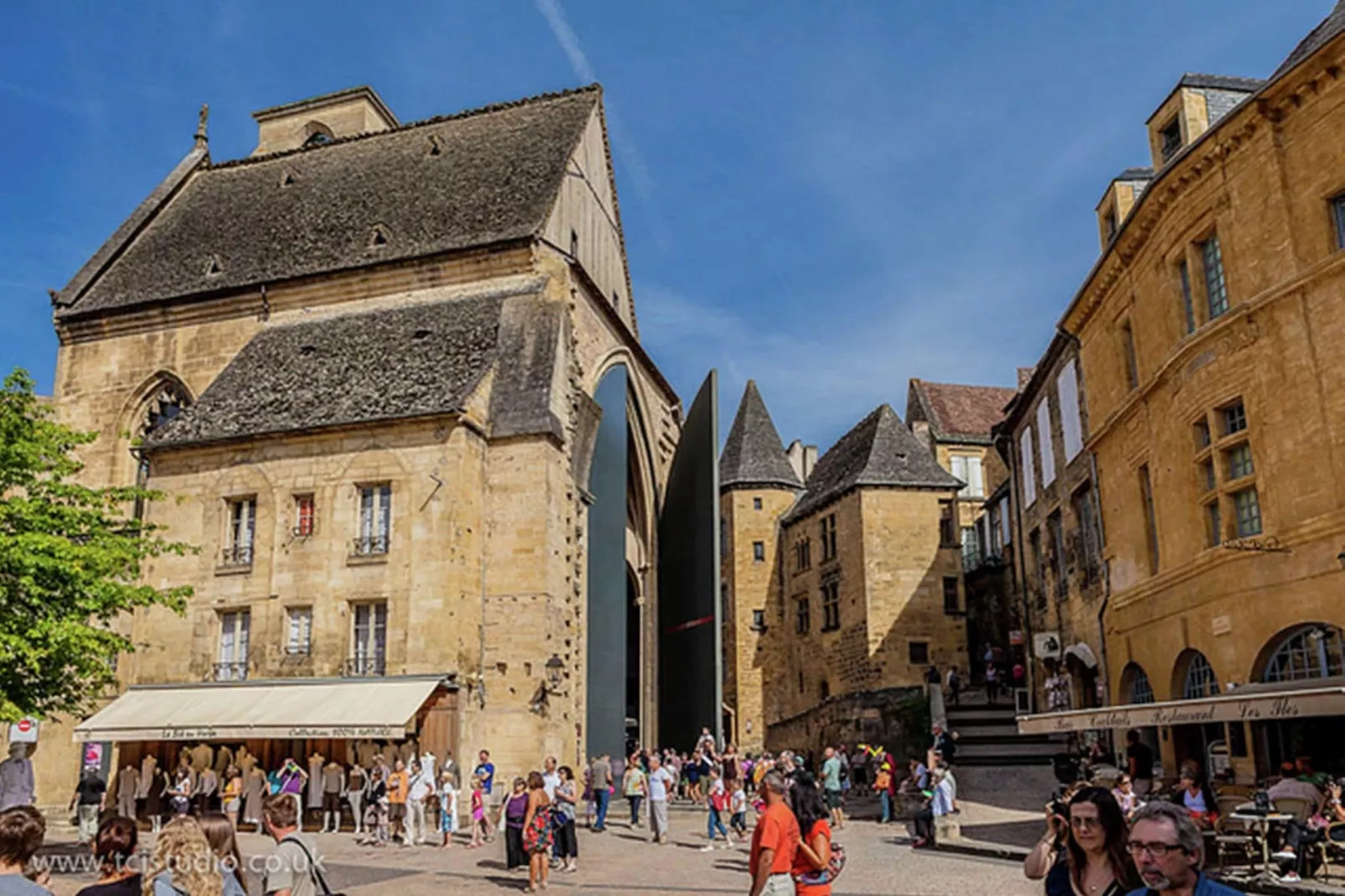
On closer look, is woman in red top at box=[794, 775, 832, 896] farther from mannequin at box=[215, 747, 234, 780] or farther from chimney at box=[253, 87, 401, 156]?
chimney at box=[253, 87, 401, 156]

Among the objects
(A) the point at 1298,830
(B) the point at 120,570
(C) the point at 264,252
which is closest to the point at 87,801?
(B) the point at 120,570

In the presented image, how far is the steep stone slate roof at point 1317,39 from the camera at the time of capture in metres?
12.8

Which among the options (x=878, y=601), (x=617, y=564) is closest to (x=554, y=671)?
(x=617, y=564)

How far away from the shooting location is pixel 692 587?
26.6 m

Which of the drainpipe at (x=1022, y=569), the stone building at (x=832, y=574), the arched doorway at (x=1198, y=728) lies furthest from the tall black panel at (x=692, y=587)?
the arched doorway at (x=1198, y=728)

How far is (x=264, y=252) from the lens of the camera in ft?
82.7

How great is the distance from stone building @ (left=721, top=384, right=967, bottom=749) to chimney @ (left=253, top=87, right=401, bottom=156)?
1660 cm

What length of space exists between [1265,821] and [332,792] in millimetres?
13250

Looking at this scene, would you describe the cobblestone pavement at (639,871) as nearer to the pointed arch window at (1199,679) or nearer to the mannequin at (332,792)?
the mannequin at (332,792)

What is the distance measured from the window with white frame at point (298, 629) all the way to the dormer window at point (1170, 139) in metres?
15.5

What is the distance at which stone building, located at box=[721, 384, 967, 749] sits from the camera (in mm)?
32656

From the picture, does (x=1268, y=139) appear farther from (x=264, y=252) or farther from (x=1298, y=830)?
(x=264, y=252)

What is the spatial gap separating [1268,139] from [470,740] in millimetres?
14282

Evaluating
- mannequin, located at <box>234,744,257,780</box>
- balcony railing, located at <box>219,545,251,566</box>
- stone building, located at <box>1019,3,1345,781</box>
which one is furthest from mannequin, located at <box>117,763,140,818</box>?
stone building, located at <box>1019,3,1345,781</box>
